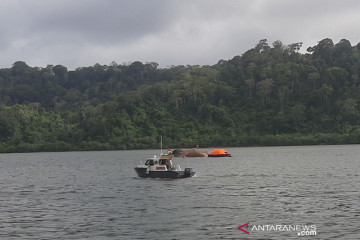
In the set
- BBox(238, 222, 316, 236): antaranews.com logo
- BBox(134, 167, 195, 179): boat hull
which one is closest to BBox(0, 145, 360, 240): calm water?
BBox(238, 222, 316, 236): antaranews.com logo

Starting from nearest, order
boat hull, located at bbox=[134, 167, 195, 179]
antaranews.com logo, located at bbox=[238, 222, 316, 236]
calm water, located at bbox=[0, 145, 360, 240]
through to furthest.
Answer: antaranews.com logo, located at bbox=[238, 222, 316, 236] < calm water, located at bbox=[0, 145, 360, 240] < boat hull, located at bbox=[134, 167, 195, 179]

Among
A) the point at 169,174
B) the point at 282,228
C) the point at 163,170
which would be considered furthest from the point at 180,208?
the point at 169,174

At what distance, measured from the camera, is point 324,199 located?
51.1m

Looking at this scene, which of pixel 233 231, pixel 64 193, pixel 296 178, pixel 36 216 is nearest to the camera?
pixel 233 231

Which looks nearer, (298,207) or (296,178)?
(298,207)

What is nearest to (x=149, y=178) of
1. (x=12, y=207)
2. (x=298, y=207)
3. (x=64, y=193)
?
(x=64, y=193)

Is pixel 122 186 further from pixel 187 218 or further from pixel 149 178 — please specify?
pixel 187 218

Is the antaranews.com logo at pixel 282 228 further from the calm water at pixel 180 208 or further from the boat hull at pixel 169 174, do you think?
the boat hull at pixel 169 174

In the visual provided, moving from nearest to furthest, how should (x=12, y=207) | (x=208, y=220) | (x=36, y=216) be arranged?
(x=208, y=220) < (x=36, y=216) < (x=12, y=207)

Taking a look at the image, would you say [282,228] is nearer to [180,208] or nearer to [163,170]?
[180,208]

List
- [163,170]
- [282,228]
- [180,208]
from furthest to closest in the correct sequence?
[163,170] < [180,208] < [282,228]

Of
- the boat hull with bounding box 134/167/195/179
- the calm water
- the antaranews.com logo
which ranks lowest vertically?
the antaranews.com logo

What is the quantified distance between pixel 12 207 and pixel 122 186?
20575 mm

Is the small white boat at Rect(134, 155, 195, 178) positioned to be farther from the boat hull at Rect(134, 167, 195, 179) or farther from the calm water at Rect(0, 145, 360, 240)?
the calm water at Rect(0, 145, 360, 240)
